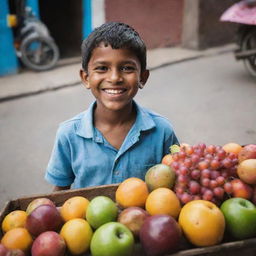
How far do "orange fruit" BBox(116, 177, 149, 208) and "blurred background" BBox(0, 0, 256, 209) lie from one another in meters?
2.35

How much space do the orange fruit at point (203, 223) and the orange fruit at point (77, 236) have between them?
0.35m

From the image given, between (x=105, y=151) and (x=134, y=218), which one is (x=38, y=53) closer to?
(x=105, y=151)

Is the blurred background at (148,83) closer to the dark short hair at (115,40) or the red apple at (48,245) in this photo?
the dark short hair at (115,40)

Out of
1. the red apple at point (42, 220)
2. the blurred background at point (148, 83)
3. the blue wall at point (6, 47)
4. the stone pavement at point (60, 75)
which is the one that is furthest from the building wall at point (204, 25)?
the red apple at point (42, 220)

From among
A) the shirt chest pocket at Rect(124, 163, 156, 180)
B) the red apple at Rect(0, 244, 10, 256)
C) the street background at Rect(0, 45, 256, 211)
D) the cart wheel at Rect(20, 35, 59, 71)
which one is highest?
the red apple at Rect(0, 244, 10, 256)

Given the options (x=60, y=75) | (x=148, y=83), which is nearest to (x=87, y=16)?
(x=60, y=75)

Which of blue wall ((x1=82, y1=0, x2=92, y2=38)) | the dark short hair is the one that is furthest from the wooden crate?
blue wall ((x1=82, y1=0, x2=92, y2=38))

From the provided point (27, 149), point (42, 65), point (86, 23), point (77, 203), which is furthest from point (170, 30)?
point (77, 203)

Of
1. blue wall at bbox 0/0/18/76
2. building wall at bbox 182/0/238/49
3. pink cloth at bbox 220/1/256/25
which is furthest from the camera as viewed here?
building wall at bbox 182/0/238/49

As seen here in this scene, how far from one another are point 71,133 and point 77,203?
645mm

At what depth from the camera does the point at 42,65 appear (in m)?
7.73

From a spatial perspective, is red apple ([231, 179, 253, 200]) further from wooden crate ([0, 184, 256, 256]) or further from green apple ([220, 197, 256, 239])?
wooden crate ([0, 184, 256, 256])

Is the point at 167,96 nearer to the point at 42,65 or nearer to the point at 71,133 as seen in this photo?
the point at 42,65

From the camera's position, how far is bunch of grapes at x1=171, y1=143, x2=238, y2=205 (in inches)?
54.9
